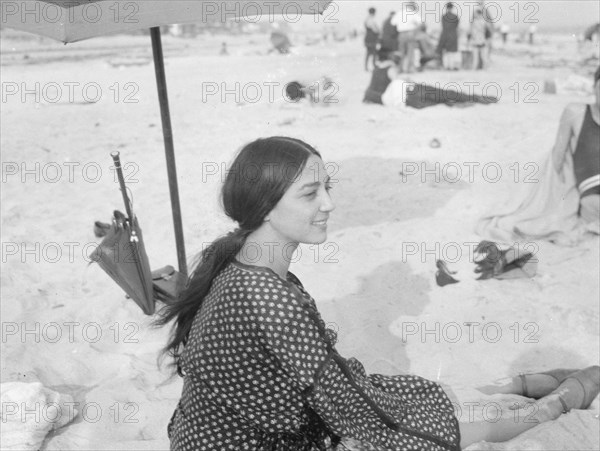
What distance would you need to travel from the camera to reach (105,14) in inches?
111

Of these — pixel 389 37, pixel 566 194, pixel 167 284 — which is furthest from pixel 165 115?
pixel 389 37

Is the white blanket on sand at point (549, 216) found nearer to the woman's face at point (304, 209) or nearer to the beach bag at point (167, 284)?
the beach bag at point (167, 284)

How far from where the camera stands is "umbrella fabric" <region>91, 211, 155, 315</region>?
3287 mm

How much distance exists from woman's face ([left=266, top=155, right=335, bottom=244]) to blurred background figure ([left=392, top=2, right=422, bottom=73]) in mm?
12562

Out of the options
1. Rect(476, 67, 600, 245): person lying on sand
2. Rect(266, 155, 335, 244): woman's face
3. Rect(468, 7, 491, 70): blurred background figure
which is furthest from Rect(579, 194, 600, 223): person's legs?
Rect(468, 7, 491, 70): blurred background figure

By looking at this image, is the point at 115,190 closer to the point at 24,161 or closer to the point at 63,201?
the point at 63,201

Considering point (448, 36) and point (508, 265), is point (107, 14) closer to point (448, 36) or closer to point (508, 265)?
point (508, 265)

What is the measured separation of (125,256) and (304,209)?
5.82 ft

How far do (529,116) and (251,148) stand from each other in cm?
765

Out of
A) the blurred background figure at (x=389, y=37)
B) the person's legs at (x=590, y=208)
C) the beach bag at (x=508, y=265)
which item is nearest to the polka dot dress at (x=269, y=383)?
the beach bag at (x=508, y=265)

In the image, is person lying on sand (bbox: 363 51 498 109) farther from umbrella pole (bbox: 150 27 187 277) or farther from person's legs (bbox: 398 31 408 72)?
umbrella pole (bbox: 150 27 187 277)

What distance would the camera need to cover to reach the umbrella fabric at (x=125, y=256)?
3287mm

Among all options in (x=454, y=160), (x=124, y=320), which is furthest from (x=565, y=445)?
(x=454, y=160)

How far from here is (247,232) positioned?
1.87 metres
